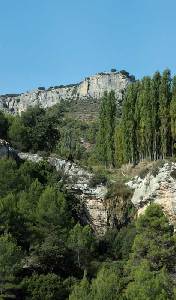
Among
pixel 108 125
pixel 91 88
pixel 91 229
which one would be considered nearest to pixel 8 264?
pixel 91 229

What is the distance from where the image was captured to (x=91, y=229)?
54438mm

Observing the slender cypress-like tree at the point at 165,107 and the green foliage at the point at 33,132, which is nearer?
the slender cypress-like tree at the point at 165,107

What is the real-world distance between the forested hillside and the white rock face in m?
1.69

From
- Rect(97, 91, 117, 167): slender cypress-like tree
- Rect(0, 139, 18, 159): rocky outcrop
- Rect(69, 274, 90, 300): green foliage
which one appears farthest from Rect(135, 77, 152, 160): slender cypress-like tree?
Rect(69, 274, 90, 300): green foliage

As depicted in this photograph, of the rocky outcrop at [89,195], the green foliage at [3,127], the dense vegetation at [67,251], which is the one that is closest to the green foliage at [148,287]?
the dense vegetation at [67,251]

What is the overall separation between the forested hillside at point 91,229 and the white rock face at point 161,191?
1.69 meters

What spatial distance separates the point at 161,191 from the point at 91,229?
8.09 metres

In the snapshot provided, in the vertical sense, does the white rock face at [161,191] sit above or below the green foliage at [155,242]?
above

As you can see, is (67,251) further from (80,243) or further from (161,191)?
(161,191)

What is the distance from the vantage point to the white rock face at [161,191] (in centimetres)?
5031

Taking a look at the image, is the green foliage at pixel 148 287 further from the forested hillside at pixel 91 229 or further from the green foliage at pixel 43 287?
the green foliage at pixel 43 287

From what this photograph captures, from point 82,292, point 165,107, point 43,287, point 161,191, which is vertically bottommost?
point 43,287

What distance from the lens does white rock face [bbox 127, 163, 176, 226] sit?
165 ft

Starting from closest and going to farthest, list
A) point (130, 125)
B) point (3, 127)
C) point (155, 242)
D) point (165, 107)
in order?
point (155, 242) < point (165, 107) < point (130, 125) < point (3, 127)
